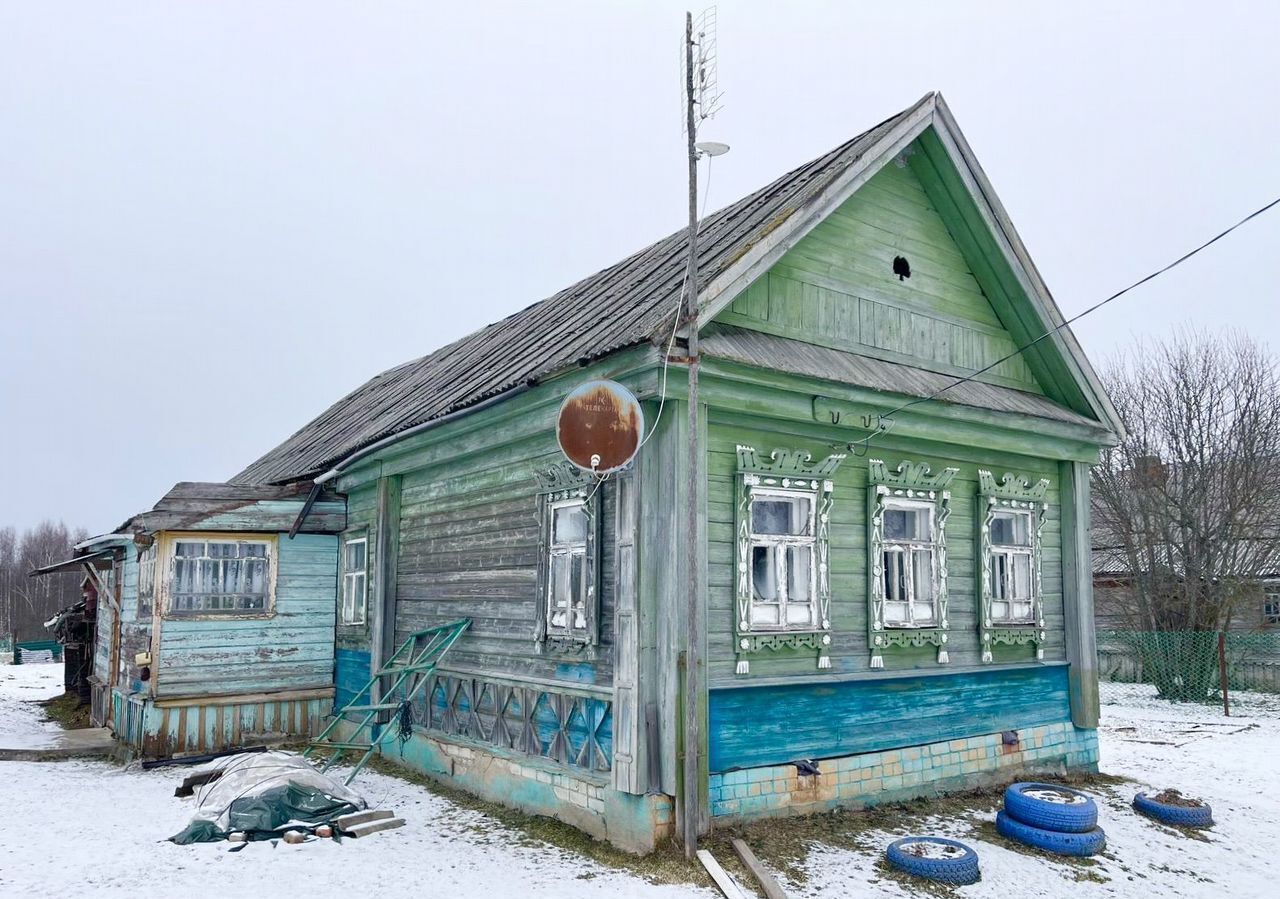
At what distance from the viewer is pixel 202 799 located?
8164 mm


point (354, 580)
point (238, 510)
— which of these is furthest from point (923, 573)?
point (238, 510)

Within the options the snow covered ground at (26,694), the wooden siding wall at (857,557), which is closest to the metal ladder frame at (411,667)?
the wooden siding wall at (857,557)

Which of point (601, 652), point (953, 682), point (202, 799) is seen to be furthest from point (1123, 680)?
point (202, 799)

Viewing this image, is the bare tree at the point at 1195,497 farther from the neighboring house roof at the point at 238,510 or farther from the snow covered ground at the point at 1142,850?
the neighboring house roof at the point at 238,510

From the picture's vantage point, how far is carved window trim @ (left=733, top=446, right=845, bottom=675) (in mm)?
7730

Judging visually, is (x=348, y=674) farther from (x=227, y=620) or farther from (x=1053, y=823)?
(x=1053, y=823)

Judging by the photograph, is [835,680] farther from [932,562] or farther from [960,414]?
[960,414]

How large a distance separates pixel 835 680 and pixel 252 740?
7.51m

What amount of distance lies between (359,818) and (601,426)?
3.82m

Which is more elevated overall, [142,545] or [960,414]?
[960,414]

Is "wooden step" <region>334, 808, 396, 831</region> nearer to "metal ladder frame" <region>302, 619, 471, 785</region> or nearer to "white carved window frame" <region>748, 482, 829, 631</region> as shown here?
"metal ladder frame" <region>302, 619, 471, 785</region>

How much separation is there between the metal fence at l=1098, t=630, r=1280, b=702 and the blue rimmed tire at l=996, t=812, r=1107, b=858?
36.6ft

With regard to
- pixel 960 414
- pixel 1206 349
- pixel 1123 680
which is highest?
pixel 1206 349

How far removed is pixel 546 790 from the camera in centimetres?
820
